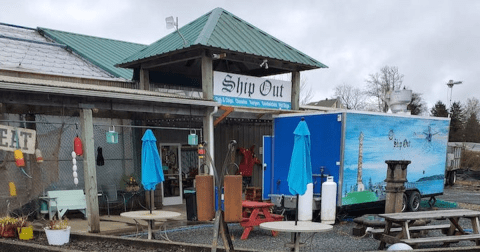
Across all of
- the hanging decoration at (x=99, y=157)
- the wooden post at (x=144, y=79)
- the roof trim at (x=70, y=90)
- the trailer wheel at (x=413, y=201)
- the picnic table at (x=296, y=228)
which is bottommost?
the trailer wheel at (x=413, y=201)

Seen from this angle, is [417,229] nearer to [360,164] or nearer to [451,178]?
[360,164]

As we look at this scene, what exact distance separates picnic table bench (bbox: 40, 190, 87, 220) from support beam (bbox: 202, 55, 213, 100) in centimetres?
396

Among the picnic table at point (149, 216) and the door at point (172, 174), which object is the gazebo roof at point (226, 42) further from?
the picnic table at point (149, 216)

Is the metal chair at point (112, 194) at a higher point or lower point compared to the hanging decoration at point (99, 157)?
lower

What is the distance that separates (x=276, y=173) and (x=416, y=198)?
13.9ft

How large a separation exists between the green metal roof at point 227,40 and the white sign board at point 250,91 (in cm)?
78

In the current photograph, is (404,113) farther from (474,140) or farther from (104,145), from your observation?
(474,140)

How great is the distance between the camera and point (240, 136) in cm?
1426

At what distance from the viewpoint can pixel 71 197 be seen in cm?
973

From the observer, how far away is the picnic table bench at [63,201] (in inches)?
370

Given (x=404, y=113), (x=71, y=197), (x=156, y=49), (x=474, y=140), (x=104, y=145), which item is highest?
(x=156, y=49)

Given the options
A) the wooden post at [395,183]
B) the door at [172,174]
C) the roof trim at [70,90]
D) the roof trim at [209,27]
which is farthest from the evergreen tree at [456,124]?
the roof trim at [70,90]

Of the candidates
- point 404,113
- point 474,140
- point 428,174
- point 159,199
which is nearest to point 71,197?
point 159,199

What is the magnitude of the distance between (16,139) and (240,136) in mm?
7798
